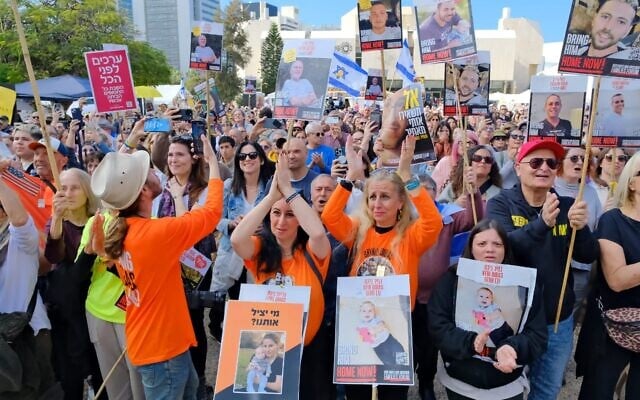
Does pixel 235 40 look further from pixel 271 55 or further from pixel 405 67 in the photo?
pixel 405 67

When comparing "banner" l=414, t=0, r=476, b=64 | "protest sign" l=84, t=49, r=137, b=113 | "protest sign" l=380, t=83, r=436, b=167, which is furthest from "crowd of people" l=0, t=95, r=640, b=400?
"protest sign" l=84, t=49, r=137, b=113

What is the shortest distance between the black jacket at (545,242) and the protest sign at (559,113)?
56.7 inches

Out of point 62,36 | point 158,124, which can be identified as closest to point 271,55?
point 62,36

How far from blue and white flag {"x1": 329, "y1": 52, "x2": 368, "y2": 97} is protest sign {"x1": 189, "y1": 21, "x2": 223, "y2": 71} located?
2640 mm

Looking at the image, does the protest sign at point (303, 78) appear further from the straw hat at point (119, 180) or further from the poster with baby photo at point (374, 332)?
the poster with baby photo at point (374, 332)

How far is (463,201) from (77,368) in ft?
9.73

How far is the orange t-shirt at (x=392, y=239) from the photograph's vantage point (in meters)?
2.75

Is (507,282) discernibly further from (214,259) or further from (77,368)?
(77,368)

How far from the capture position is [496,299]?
2475 mm

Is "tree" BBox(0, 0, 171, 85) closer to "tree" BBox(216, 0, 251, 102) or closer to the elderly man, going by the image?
"tree" BBox(216, 0, 251, 102)

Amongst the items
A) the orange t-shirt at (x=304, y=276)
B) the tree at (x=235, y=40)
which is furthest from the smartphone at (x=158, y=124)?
Result: the tree at (x=235, y=40)

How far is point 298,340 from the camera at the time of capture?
2.35 meters

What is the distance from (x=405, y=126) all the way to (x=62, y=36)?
36365 millimetres

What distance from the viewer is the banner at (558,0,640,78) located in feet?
9.95
